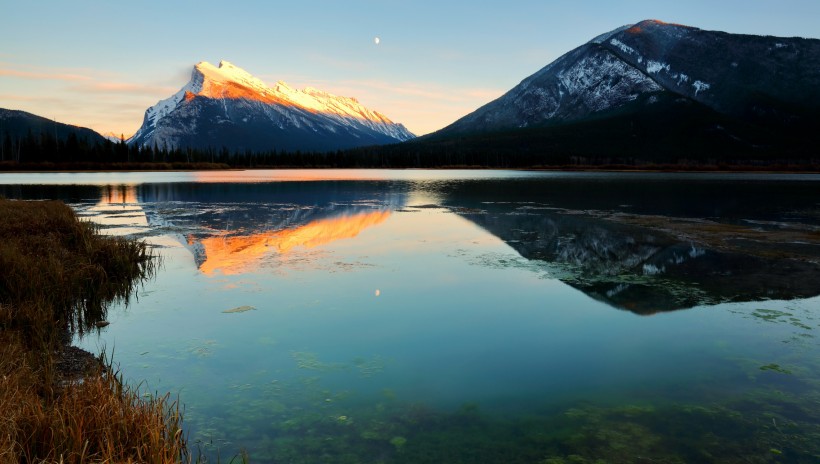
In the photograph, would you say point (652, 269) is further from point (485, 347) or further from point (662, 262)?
point (485, 347)

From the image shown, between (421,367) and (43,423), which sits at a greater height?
(43,423)

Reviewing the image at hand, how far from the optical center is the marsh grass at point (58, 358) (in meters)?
7.37

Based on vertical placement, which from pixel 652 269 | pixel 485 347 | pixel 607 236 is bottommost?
pixel 485 347

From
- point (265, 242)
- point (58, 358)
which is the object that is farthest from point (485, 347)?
point (265, 242)

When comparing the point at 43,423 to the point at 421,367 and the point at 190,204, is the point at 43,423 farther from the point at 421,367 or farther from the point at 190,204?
the point at 190,204

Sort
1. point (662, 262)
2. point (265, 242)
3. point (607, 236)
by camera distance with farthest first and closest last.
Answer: point (607, 236)
point (265, 242)
point (662, 262)

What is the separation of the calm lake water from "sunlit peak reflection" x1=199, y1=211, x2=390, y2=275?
25 cm

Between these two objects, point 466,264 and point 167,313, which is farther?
point 466,264

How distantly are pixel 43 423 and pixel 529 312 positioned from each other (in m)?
13.4

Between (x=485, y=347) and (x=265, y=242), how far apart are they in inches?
760

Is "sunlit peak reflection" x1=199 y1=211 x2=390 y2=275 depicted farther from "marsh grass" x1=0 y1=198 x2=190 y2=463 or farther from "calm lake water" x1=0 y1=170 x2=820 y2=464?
"marsh grass" x1=0 y1=198 x2=190 y2=463

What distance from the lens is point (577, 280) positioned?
21.7 metres

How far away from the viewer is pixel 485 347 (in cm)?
1415

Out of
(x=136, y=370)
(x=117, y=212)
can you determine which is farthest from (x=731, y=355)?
(x=117, y=212)
